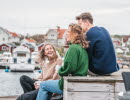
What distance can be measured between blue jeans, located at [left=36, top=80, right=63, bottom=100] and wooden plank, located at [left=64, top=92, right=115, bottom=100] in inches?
12.1

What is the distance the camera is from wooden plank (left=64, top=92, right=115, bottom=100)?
6.22m

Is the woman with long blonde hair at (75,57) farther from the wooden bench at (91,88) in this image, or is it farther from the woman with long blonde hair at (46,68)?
the woman with long blonde hair at (46,68)

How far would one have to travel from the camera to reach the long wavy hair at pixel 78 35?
20.9ft

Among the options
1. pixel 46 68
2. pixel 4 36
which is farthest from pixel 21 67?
pixel 46 68

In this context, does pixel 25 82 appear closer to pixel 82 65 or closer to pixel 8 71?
pixel 82 65

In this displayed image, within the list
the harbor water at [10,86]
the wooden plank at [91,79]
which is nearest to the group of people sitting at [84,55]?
the wooden plank at [91,79]

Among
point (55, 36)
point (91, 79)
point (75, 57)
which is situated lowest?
point (91, 79)

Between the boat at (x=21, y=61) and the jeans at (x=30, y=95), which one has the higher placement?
the jeans at (x=30, y=95)

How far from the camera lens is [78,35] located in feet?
21.0

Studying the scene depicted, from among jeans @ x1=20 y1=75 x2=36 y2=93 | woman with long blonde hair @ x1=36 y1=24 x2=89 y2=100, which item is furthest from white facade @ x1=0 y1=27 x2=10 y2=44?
woman with long blonde hair @ x1=36 y1=24 x2=89 y2=100

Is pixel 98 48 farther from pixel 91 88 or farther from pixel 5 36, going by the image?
pixel 5 36

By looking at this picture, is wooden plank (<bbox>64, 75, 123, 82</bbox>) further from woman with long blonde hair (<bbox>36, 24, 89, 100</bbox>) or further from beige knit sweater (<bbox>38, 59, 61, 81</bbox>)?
beige knit sweater (<bbox>38, 59, 61, 81</bbox>)

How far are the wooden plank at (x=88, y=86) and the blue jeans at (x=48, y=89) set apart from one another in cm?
32

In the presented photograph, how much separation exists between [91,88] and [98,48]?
2.13ft
